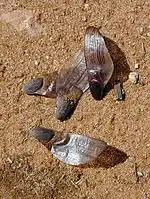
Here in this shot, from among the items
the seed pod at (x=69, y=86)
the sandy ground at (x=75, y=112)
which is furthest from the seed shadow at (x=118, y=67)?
the seed pod at (x=69, y=86)

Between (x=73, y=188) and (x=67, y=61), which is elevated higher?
(x=67, y=61)

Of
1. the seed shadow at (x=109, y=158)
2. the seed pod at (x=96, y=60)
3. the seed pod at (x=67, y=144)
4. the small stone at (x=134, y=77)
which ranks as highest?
the seed pod at (x=96, y=60)

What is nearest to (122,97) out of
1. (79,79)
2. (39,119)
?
A: (79,79)

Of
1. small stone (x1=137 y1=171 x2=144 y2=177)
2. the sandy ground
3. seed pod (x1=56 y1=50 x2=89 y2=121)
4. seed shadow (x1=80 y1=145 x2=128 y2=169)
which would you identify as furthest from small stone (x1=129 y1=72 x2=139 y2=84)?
small stone (x1=137 y1=171 x2=144 y2=177)

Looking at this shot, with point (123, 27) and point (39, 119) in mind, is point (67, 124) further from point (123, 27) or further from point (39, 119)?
point (123, 27)

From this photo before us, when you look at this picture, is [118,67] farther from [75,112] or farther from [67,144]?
[67,144]

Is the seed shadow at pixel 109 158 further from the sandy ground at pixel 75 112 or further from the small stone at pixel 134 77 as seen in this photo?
the small stone at pixel 134 77
